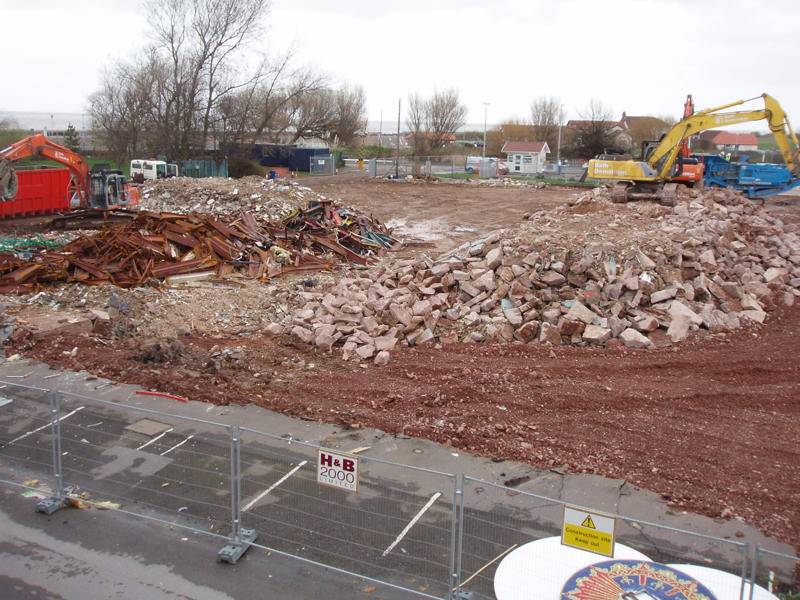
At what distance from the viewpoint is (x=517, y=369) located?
12.8m

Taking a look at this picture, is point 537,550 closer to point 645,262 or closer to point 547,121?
point 645,262

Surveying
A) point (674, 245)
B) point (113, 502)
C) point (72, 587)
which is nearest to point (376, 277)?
point (674, 245)

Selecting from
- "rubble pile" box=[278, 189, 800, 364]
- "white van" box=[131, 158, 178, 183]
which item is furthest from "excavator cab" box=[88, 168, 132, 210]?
"white van" box=[131, 158, 178, 183]

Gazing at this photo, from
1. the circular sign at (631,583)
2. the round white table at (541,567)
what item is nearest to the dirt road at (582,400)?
the circular sign at (631,583)

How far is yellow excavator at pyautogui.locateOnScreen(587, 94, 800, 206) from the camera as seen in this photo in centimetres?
2533

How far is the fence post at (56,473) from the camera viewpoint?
8016 mm

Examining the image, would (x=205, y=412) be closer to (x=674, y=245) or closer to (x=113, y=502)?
(x=113, y=502)

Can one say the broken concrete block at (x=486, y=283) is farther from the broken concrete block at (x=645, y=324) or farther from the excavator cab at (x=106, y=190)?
the excavator cab at (x=106, y=190)

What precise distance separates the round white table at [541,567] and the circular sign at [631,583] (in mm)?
101

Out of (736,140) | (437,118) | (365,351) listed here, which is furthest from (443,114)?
(365,351)

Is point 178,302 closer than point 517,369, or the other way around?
point 517,369

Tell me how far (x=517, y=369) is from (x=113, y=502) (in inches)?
284

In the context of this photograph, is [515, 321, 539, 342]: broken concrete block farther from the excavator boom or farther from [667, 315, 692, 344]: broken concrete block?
the excavator boom

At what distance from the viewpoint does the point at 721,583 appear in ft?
20.6
